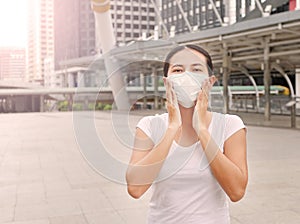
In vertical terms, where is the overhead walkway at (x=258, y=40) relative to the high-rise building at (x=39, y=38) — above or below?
below

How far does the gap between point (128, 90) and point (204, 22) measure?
6216 cm

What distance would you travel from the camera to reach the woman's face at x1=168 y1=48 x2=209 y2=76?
1.66 meters

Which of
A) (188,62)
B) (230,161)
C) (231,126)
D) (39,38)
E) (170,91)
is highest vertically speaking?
(39,38)

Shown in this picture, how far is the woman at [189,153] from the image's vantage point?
158 centimetres

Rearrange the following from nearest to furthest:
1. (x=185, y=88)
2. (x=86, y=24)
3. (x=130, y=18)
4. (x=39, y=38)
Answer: (x=185, y=88) < (x=130, y=18) < (x=86, y=24) < (x=39, y=38)

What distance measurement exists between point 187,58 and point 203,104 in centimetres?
25

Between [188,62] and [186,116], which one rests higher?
[188,62]

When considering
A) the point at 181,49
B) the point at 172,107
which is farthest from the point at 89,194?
the point at 172,107

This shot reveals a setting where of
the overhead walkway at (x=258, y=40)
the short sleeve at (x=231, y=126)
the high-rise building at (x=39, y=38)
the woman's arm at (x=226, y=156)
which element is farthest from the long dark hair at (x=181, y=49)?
the high-rise building at (x=39, y=38)

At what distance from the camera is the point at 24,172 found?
901 cm

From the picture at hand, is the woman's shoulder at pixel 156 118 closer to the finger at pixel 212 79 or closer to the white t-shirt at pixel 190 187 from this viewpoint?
the white t-shirt at pixel 190 187

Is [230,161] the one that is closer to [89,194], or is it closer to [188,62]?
[188,62]

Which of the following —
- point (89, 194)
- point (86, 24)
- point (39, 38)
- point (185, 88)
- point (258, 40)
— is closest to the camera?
point (185, 88)

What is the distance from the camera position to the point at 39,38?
170 metres
